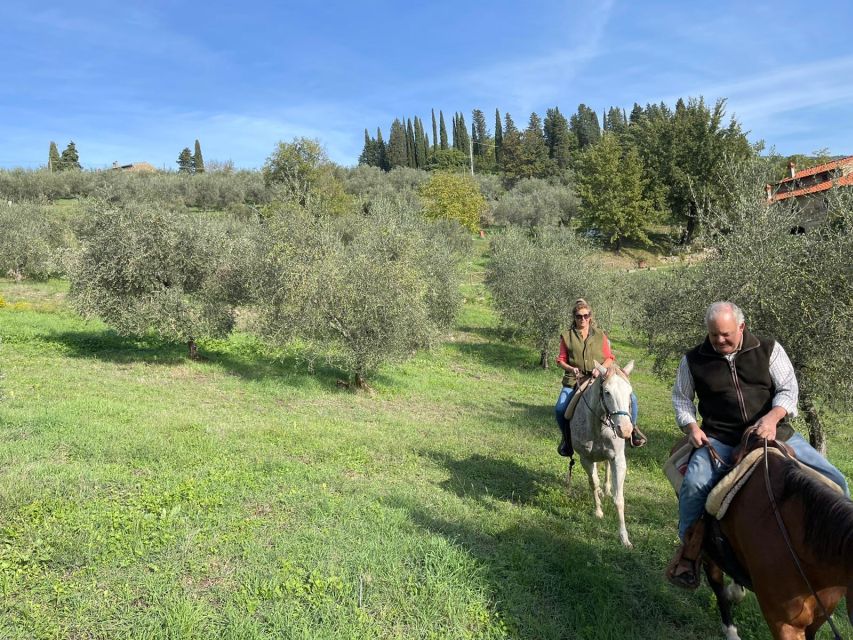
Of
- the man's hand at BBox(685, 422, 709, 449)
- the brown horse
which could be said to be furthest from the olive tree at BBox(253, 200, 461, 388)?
the brown horse

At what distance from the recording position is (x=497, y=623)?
15.1 ft

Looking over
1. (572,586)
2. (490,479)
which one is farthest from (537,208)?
(572,586)

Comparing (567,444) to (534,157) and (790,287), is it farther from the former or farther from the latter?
(534,157)

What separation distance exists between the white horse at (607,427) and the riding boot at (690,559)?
1588 millimetres

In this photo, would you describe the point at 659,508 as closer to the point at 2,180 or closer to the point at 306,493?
the point at 306,493

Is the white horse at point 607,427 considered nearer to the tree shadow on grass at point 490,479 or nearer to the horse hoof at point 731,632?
the tree shadow on grass at point 490,479

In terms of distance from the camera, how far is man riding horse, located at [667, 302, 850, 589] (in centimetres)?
453

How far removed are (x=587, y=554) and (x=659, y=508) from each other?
9.36 ft

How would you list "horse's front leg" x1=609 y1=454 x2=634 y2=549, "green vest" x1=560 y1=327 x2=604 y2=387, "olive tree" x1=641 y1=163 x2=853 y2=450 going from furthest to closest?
"olive tree" x1=641 y1=163 x2=853 y2=450 < "green vest" x1=560 y1=327 x2=604 y2=387 < "horse's front leg" x1=609 y1=454 x2=634 y2=549

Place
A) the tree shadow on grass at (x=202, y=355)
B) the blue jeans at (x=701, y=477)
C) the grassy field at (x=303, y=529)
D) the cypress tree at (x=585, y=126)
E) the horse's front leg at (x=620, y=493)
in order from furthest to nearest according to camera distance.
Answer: the cypress tree at (x=585, y=126)
the tree shadow on grass at (x=202, y=355)
the horse's front leg at (x=620, y=493)
the blue jeans at (x=701, y=477)
the grassy field at (x=303, y=529)

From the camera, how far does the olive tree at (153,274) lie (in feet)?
52.0

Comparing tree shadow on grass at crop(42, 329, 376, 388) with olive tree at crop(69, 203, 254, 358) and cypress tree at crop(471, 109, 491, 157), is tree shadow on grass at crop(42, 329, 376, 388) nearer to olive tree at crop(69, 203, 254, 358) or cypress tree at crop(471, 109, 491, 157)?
olive tree at crop(69, 203, 254, 358)

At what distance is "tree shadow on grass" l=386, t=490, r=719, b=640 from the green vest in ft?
8.56

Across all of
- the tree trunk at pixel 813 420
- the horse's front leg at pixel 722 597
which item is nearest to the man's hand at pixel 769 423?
the horse's front leg at pixel 722 597
